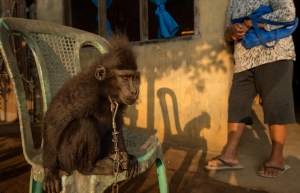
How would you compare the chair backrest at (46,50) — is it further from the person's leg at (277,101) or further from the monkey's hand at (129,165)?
the person's leg at (277,101)

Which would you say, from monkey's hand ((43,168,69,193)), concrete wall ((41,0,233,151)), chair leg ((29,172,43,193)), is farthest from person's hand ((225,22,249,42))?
chair leg ((29,172,43,193))

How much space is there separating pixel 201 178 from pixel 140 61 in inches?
89.6

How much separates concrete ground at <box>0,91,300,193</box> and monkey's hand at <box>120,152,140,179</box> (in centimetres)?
100

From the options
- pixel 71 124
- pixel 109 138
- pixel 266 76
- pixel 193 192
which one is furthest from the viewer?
pixel 266 76

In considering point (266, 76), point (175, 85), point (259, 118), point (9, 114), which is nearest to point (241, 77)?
point (266, 76)

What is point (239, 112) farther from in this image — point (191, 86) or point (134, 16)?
point (134, 16)

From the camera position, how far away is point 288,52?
294 centimetres

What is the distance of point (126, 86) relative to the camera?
6.90 ft

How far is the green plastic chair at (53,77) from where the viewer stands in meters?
1.82

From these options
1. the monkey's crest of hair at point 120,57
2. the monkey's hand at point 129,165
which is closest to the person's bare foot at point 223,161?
the monkey's hand at point 129,165

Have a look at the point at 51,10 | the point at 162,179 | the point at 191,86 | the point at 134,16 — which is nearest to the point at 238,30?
the point at 191,86

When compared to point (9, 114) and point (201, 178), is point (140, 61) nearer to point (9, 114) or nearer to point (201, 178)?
point (201, 178)

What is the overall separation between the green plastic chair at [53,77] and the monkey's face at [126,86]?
441 millimetres

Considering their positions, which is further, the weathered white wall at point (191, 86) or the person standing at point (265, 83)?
the weathered white wall at point (191, 86)
